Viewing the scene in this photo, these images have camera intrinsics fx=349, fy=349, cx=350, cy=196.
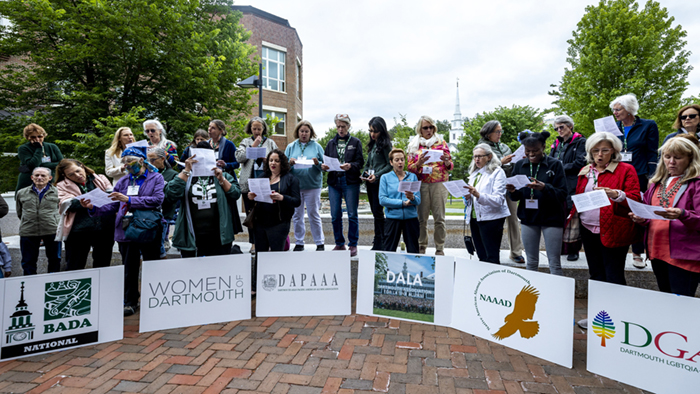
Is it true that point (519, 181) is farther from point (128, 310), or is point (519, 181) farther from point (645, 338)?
point (128, 310)

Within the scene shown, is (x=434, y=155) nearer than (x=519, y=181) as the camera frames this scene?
No

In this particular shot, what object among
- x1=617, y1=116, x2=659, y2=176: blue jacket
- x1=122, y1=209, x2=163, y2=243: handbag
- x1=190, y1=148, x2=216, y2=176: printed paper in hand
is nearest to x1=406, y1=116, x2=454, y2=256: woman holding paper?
x1=617, y1=116, x2=659, y2=176: blue jacket

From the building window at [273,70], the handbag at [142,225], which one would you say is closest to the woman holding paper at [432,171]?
the handbag at [142,225]

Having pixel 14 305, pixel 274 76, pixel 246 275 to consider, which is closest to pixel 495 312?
pixel 246 275

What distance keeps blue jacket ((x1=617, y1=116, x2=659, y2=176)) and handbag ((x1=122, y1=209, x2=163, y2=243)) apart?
5.87m

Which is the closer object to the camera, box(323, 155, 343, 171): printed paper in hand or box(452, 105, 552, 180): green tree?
box(323, 155, 343, 171): printed paper in hand

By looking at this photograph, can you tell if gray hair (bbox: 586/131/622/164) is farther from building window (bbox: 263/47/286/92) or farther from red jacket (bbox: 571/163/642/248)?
building window (bbox: 263/47/286/92)

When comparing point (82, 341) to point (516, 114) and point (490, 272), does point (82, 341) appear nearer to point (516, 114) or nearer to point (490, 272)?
point (490, 272)

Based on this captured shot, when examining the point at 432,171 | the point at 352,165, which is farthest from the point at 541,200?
the point at 352,165

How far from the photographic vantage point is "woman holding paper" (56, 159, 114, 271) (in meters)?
4.30

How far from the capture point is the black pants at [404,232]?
4672 millimetres

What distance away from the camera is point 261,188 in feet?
13.6

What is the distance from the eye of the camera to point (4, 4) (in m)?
8.13

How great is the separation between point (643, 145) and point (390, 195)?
124 inches
